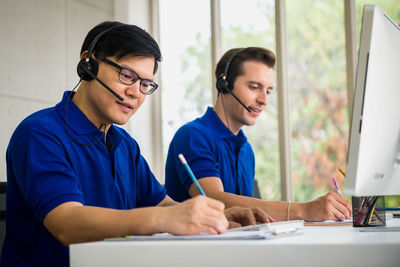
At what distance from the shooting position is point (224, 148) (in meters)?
2.14

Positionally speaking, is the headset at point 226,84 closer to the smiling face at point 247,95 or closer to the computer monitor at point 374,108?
the smiling face at point 247,95

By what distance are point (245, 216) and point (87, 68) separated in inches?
24.9

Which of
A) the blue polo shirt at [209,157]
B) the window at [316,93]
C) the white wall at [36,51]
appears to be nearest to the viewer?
the blue polo shirt at [209,157]

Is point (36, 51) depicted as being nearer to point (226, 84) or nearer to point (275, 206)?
point (226, 84)

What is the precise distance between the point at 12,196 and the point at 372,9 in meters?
1.04

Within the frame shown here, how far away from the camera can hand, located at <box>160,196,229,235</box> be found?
3.02 ft

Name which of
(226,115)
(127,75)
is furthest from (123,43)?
(226,115)

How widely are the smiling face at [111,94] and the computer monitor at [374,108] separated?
2.38 feet

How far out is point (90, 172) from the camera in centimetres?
137

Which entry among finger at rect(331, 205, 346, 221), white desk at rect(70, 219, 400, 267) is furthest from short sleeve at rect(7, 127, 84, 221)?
finger at rect(331, 205, 346, 221)

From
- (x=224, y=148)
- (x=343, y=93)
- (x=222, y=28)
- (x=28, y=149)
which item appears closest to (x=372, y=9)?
(x=28, y=149)

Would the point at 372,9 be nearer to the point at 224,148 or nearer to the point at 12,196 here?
the point at 12,196

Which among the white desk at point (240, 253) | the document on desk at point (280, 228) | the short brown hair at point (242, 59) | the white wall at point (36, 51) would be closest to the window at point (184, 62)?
the white wall at point (36, 51)

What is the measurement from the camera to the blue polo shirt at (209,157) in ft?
6.35
